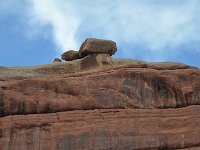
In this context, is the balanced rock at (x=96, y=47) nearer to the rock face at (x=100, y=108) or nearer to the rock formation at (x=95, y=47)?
the rock formation at (x=95, y=47)

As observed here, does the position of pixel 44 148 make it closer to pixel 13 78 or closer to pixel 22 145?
pixel 22 145

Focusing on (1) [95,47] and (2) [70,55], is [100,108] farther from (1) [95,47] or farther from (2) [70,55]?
(2) [70,55]

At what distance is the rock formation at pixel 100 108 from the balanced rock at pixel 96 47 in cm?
269

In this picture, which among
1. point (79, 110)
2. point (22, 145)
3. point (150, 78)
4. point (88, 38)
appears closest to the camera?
point (22, 145)

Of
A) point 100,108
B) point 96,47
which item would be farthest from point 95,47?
point 100,108

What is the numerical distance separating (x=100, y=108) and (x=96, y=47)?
792 centimetres

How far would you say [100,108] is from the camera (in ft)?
110

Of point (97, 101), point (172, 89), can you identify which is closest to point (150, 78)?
point (172, 89)

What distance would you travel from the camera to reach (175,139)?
110 ft

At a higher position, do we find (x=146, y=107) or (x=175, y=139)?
(x=146, y=107)

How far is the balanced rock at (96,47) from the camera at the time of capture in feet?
129

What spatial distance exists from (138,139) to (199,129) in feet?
17.8

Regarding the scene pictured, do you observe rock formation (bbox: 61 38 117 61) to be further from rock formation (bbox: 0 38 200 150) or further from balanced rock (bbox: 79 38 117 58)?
rock formation (bbox: 0 38 200 150)

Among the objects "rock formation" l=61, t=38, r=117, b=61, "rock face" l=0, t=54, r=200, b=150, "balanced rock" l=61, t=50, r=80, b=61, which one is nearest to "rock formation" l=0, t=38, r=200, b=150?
"rock face" l=0, t=54, r=200, b=150
